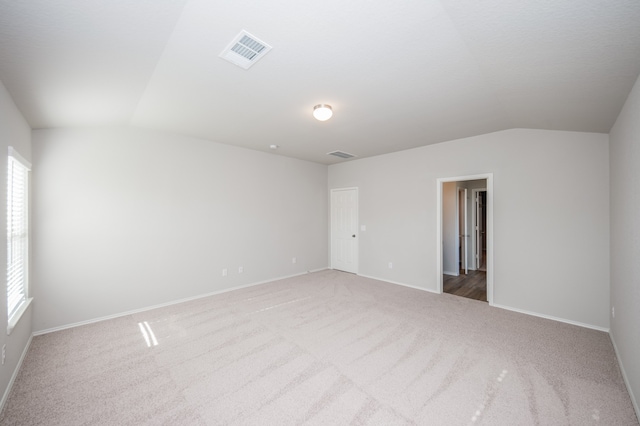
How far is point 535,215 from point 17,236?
6149mm

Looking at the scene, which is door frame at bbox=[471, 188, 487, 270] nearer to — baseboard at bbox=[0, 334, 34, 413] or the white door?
the white door

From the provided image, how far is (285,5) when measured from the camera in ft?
4.79

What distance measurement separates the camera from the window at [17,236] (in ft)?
7.59

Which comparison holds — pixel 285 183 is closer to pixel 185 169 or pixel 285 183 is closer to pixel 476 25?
pixel 185 169

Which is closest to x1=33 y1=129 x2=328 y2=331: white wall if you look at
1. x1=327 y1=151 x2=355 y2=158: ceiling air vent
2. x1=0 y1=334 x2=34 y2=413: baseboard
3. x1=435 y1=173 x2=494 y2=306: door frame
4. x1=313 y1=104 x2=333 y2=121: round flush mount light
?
x1=0 y1=334 x2=34 y2=413: baseboard

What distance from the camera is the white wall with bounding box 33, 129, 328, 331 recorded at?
312cm

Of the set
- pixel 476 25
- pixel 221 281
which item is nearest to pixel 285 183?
pixel 221 281

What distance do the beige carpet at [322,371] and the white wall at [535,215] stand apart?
391 mm

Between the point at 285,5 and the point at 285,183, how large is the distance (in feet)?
13.5

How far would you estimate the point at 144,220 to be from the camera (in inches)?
147

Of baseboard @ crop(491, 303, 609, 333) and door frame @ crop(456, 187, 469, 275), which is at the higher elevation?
door frame @ crop(456, 187, 469, 275)

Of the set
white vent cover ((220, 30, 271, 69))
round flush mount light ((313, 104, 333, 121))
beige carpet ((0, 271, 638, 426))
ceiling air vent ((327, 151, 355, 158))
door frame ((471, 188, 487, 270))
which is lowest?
beige carpet ((0, 271, 638, 426))

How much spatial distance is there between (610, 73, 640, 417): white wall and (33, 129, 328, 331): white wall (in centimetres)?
470

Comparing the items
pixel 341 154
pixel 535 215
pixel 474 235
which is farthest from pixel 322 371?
pixel 474 235
